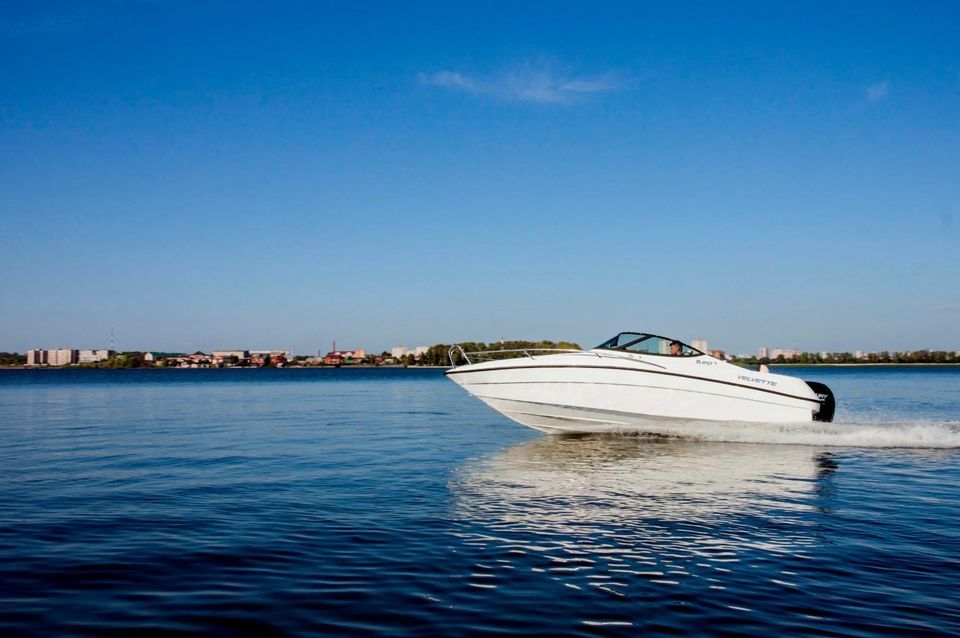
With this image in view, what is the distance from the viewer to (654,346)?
18109mm

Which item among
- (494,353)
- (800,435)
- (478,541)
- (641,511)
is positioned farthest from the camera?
(494,353)

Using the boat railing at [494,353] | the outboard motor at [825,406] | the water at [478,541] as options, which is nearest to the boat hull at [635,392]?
the outboard motor at [825,406]

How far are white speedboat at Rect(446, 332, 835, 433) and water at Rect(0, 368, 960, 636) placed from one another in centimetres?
161

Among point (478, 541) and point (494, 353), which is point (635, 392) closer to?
point (494, 353)

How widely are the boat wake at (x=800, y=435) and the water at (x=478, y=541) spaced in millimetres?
1311

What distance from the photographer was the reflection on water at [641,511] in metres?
6.87

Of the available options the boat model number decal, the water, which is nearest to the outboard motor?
the boat model number decal

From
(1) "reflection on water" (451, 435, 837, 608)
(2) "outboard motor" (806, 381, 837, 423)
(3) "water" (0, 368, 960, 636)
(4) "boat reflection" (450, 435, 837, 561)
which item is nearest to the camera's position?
(3) "water" (0, 368, 960, 636)

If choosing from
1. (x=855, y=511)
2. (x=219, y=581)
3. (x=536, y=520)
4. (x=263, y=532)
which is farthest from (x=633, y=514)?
(x=219, y=581)

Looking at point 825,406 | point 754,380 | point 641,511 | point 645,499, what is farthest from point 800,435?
point 641,511

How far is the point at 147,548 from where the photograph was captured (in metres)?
7.41

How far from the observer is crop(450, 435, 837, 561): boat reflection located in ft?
25.6

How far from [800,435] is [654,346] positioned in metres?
4.29

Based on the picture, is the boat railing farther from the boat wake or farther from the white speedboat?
the boat wake
